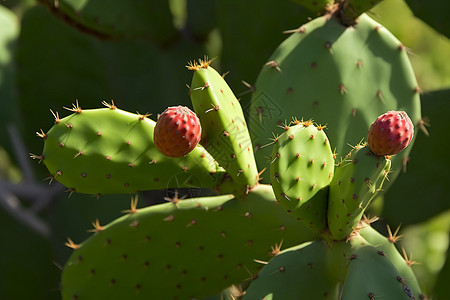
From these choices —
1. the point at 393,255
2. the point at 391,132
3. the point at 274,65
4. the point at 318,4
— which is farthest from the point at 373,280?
the point at 318,4

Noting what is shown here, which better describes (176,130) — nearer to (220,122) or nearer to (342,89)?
(220,122)

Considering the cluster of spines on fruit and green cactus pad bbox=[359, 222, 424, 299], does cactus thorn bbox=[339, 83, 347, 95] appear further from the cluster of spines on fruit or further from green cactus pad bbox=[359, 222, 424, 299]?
green cactus pad bbox=[359, 222, 424, 299]

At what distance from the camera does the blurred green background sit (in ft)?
7.12

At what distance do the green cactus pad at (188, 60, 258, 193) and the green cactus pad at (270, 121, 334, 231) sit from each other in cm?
11

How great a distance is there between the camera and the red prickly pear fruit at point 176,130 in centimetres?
118

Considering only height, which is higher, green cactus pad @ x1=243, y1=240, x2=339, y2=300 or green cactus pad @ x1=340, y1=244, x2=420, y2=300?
green cactus pad @ x1=340, y1=244, x2=420, y2=300

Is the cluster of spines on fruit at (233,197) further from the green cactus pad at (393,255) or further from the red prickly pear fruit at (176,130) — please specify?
the red prickly pear fruit at (176,130)

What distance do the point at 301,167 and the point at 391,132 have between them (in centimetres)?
19

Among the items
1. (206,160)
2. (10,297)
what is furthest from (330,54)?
(10,297)

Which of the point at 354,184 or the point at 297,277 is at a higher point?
the point at 354,184

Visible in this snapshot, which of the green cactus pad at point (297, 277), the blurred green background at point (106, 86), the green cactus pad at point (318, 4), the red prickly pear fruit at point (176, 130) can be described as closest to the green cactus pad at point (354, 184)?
the green cactus pad at point (297, 277)

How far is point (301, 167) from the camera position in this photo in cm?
126

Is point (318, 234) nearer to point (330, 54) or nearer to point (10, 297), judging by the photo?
point (330, 54)

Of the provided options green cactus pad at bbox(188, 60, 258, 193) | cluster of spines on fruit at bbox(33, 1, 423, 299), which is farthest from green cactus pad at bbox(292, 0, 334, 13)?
green cactus pad at bbox(188, 60, 258, 193)
